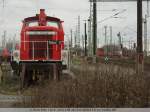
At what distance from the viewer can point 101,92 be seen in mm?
10461

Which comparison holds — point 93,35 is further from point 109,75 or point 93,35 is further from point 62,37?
point 109,75

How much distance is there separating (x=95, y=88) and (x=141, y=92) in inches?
50.9

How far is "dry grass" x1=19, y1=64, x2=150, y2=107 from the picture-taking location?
397 inches

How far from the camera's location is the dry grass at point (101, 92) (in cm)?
1009

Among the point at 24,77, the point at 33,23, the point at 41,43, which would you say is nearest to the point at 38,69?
the point at 24,77

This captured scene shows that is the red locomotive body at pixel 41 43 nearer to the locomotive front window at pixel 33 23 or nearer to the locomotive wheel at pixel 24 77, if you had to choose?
the locomotive front window at pixel 33 23

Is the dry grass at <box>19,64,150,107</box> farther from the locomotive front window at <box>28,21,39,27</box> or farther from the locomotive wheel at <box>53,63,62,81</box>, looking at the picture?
the locomotive front window at <box>28,21,39,27</box>

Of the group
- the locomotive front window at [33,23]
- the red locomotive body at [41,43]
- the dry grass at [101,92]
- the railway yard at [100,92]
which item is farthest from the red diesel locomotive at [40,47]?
the dry grass at [101,92]

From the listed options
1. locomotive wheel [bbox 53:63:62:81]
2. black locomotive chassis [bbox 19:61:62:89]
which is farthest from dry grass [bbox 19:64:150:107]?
black locomotive chassis [bbox 19:61:62:89]

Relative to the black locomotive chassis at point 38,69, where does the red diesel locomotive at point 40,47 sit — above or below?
above

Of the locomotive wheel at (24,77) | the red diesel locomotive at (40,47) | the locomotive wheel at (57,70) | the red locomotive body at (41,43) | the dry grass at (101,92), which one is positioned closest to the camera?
the dry grass at (101,92)

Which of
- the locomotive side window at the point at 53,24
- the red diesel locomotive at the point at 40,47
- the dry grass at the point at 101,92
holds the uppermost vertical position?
the locomotive side window at the point at 53,24

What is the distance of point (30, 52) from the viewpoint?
55.5 feet

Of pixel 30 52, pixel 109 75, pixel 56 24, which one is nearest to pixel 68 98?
pixel 109 75
